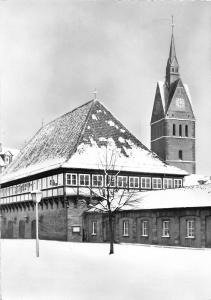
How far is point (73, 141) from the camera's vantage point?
1123 inches

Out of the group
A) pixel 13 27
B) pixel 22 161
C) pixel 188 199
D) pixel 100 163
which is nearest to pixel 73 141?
pixel 100 163

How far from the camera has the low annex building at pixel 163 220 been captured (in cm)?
2141

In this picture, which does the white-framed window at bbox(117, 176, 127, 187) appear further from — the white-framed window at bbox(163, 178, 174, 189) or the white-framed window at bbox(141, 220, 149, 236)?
the white-framed window at bbox(141, 220, 149, 236)

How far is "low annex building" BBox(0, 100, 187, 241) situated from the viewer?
23.0 metres

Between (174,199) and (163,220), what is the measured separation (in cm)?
102

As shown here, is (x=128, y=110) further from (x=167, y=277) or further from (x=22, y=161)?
(x=22, y=161)

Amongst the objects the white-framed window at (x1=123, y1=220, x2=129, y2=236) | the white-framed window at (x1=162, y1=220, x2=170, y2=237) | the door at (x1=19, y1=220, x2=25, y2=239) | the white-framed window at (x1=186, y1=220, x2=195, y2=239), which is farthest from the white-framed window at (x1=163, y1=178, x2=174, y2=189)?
the door at (x1=19, y1=220, x2=25, y2=239)

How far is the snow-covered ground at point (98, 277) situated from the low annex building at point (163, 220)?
5.37m

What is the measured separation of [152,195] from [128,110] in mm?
12778

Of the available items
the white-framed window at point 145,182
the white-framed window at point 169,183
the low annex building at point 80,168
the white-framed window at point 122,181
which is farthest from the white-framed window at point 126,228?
the white-framed window at point 169,183

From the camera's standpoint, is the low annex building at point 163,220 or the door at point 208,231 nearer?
the door at point 208,231

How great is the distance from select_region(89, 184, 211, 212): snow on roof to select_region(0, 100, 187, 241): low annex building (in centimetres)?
141

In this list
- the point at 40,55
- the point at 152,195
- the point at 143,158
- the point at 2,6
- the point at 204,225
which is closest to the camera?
the point at 2,6

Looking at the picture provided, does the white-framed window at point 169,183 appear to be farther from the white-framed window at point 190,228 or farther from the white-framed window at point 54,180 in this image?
the white-framed window at point 190,228
